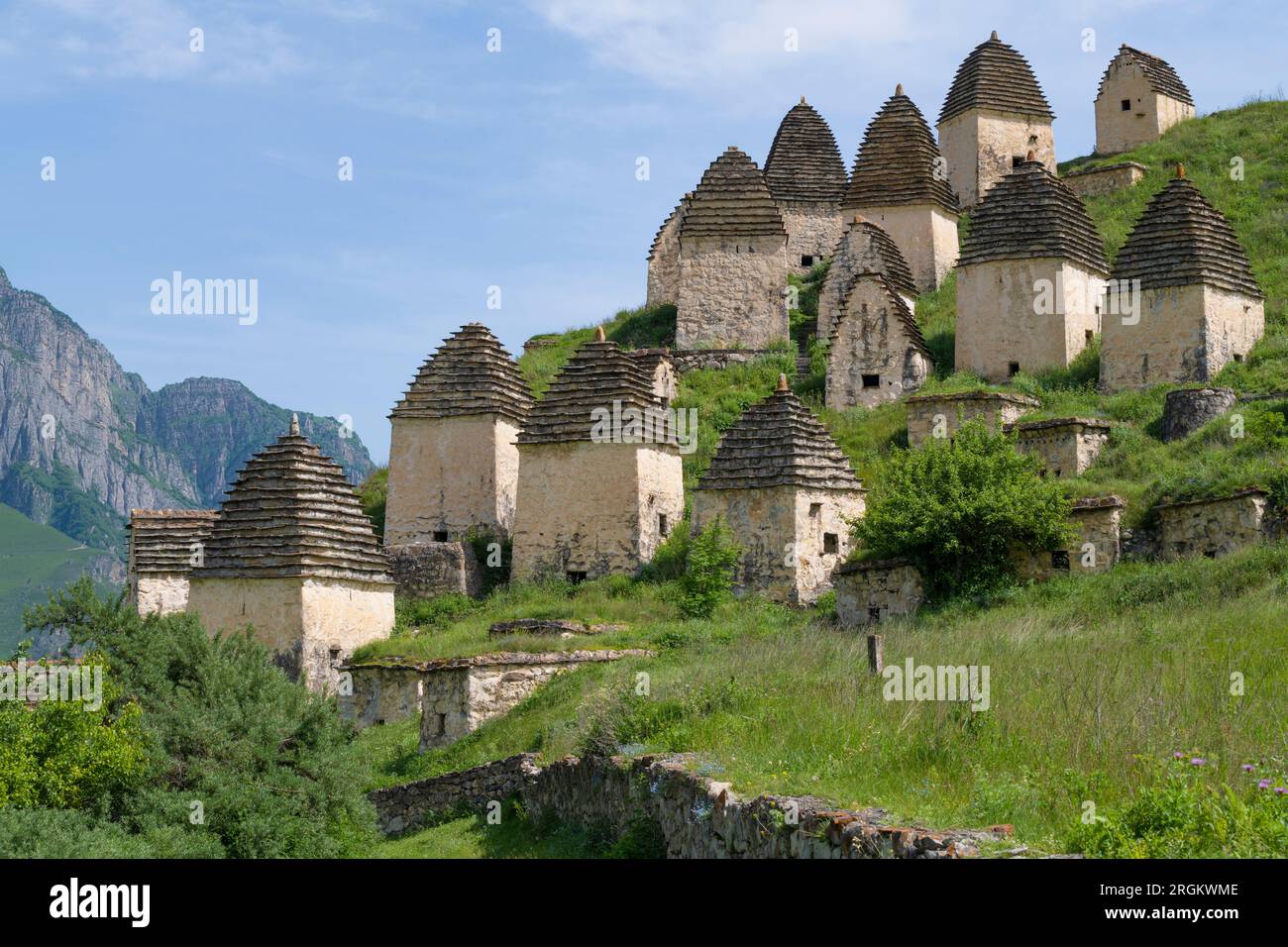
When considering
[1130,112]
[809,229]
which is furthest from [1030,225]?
[1130,112]

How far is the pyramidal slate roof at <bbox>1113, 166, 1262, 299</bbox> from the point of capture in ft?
120

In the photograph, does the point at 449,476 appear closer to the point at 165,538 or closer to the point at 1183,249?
the point at 165,538

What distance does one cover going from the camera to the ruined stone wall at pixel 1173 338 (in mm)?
36188

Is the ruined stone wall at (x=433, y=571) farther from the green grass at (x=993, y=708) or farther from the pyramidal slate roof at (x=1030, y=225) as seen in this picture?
the pyramidal slate roof at (x=1030, y=225)

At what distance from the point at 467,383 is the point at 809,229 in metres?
16.6

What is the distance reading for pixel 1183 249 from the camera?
36781mm

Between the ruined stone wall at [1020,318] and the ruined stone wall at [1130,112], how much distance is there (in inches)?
703

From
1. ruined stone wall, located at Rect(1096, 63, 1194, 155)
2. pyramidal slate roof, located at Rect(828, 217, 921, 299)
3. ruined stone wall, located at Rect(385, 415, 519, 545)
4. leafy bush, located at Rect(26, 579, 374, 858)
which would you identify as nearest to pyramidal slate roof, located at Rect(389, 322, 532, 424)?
ruined stone wall, located at Rect(385, 415, 519, 545)

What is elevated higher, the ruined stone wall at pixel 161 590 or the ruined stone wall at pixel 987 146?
the ruined stone wall at pixel 987 146

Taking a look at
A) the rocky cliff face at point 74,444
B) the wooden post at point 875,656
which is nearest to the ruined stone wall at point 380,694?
the wooden post at point 875,656

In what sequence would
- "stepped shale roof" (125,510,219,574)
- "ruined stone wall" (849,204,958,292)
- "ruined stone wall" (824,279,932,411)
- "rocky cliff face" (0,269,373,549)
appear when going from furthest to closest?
"rocky cliff face" (0,269,373,549), "ruined stone wall" (849,204,958,292), "ruined stone wall" (824,279,932,411), "stepped shale roof" (125,510,219,574)

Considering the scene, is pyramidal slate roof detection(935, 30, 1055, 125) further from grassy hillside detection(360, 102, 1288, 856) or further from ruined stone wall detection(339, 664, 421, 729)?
ruined stone wall detection(339, 664, 421, 729)

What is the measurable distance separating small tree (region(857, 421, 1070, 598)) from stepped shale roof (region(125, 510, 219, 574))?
15.6 m
